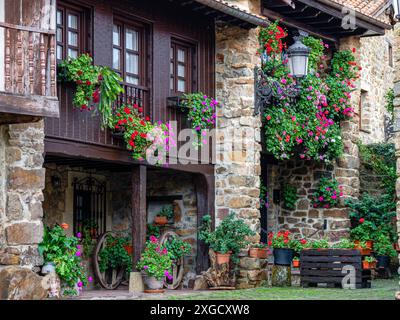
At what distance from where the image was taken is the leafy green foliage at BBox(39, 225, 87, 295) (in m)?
11.6

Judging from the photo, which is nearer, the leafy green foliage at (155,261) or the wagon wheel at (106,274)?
the leafy green foliage at (155,261)

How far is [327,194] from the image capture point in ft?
58.2

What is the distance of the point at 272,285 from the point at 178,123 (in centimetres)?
302

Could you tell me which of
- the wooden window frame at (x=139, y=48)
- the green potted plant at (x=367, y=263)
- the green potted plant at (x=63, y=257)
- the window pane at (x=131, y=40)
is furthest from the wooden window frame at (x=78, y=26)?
the green potted plant at (x=367, y=263)

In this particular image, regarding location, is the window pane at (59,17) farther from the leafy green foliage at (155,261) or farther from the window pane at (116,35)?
the leafy green foliage at (155,261)

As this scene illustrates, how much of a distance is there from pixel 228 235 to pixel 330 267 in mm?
1633

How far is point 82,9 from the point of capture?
42.5 ft

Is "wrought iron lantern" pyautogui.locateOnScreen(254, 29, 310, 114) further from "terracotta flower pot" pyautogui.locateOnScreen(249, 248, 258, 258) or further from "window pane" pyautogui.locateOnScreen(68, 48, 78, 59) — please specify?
"window pane" pyautogui.locateOnScreen(68, 48, 78, 59)

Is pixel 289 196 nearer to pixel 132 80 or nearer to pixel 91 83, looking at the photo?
pixel 132 80

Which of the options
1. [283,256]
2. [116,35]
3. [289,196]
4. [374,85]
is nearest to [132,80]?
[116,35]

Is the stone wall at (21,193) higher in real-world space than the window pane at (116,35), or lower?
lower

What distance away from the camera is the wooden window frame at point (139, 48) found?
13.6 m

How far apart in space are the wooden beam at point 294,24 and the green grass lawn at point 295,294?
4662 mm
